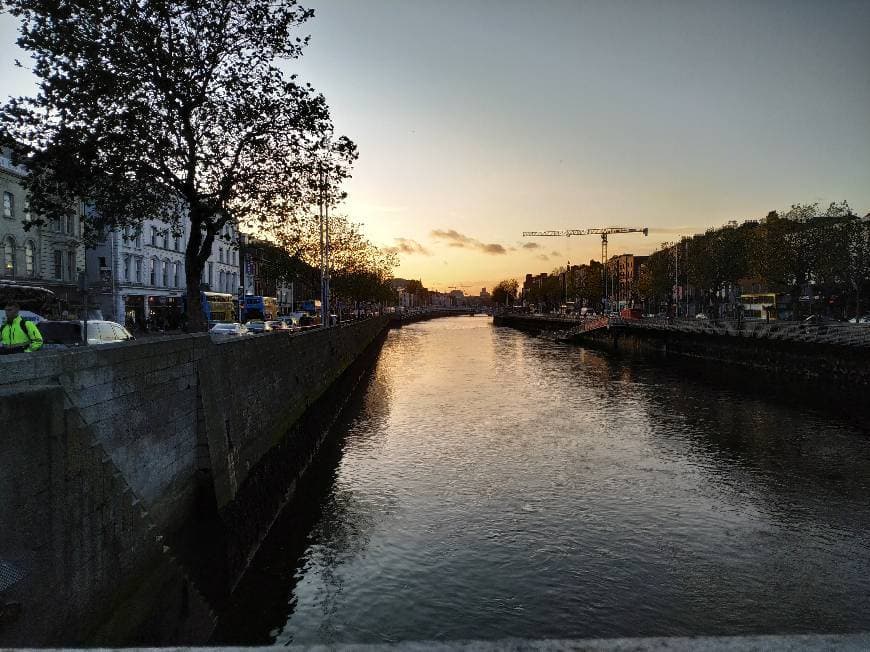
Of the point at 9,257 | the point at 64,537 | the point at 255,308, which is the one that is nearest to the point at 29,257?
the point at 9,257

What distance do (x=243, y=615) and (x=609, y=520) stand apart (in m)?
9.04

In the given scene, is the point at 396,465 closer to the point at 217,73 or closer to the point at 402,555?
the point at 402,555

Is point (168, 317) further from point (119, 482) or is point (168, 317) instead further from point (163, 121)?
point (119, 482)

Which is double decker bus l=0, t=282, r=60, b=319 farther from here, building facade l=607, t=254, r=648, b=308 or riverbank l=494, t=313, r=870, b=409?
building facade l=607, t=254, r=648, b=308

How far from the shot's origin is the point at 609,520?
1552 centimetres

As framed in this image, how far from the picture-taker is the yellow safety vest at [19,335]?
35.5 ft

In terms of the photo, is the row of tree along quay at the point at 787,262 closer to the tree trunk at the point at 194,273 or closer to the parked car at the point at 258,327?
the parked car at the point at 258,327

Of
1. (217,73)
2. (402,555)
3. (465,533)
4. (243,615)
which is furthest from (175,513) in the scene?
(217,73)

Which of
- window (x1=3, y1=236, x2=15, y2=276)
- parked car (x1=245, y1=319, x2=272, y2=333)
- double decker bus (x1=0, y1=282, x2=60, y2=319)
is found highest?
window (x1=3, y1=236, x2=15, y2=276)

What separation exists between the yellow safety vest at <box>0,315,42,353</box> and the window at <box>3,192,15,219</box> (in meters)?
43.8

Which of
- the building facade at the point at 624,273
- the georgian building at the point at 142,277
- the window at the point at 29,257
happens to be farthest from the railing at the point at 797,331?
the building facade at the point at 624,273

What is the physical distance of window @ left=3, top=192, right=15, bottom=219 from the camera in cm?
4641

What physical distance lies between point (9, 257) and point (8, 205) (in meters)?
3.98

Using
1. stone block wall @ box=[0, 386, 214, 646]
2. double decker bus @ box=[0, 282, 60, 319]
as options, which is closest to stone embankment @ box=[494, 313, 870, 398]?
stone block wall @ box=[0, 386, 214, 646]
